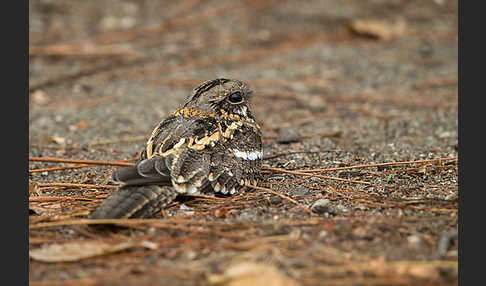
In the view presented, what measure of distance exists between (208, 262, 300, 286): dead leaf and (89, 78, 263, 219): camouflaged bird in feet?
2.72

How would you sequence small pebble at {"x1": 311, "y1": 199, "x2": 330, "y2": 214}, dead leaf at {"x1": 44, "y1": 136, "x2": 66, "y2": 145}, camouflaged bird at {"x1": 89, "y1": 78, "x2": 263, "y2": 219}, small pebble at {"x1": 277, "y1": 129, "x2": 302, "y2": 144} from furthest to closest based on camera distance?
dead leaf at {"x1": 44, "y1": 136, "x2": 66, "y2": 145}, small pebble at {"x1": 277, "y1": 129, "x2": 302, "y2": 144}, small pebble at {"x1": 311, "y1": 199, "x2": 330, "y2": 214}, camouflaged bird at {"x1": 89, "y1": 78, "x2": 263, "y2": 219}

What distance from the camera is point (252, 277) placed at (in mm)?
2385

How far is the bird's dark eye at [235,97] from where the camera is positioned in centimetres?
404

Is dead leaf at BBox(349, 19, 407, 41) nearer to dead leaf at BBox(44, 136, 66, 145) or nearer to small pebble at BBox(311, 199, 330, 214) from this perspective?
dead leaf at BBox(44, 136, 66, 145)

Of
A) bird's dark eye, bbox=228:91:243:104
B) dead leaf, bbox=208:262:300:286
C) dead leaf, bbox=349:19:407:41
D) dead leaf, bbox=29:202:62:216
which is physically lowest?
dead leaf, bbox=208:262:300:286

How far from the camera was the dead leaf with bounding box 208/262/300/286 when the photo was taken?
2.36 m

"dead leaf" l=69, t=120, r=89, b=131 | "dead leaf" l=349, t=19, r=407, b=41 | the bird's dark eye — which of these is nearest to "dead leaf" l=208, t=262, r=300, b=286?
the bird's dark eye

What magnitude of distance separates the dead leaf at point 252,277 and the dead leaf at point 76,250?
55cm

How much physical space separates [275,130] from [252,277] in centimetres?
331

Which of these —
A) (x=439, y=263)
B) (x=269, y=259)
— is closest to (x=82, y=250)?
(x=269, y=259)

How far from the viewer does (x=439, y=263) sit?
8.46 feet

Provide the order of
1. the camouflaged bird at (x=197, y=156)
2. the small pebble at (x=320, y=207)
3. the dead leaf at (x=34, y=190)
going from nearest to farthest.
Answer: the camouflaged bird at (x=197, y=156) < the small pebble at (x=320, y=207) < the dead leaf at (x=34, y=190)

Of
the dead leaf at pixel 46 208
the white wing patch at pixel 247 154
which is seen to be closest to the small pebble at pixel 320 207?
the white wing patch at pixel 247 154

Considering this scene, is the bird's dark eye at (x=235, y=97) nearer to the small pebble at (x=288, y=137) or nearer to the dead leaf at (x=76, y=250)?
the small pebble at (x=288, y=137)
